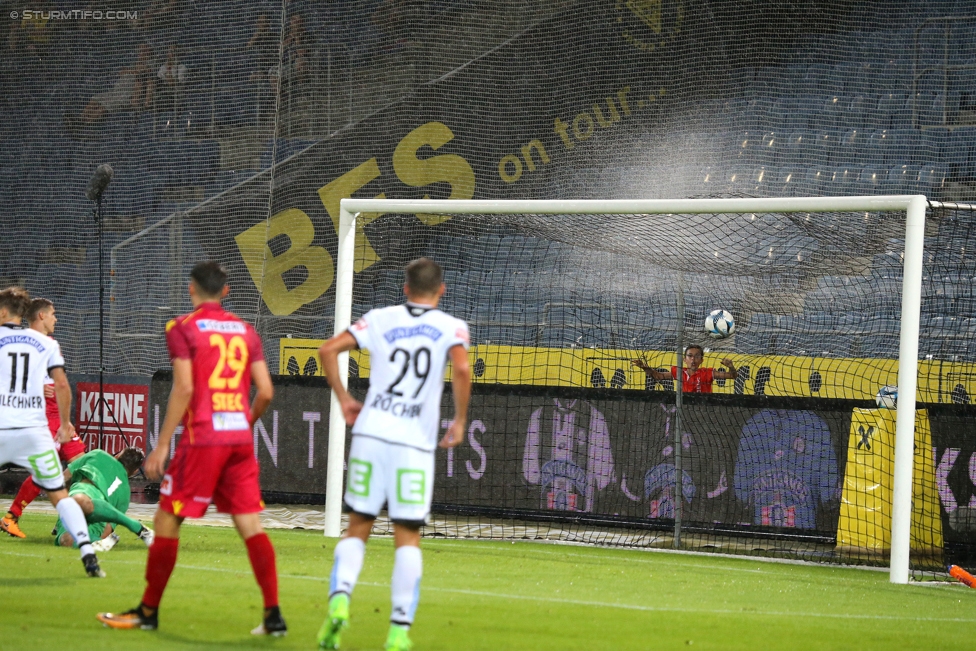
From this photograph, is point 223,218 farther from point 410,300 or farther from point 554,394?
point 410,300

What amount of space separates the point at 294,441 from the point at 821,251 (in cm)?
690

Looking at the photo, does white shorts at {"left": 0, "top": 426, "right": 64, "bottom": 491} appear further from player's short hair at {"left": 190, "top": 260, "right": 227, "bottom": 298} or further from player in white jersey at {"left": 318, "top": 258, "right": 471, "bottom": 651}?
player in white jersey at {"left": 318, "top": 258, "right": 471, "bottom": 651}

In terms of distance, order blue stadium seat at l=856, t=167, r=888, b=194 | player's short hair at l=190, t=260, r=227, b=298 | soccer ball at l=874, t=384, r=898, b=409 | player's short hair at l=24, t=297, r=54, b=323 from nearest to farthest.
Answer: player's short hair at l=190, t=260, r=227, b=298 → player's short hair at l=24, t=297, r=54, b=323 → soccer ball at l=874, t=384, r=898, b=409 → blue stadium seat at l=856, t=167, r=888, b=194

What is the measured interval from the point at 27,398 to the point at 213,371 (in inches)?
113

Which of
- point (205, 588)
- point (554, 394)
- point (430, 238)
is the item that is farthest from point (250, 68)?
point (205, 588)

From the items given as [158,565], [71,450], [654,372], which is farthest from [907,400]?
[71,450]

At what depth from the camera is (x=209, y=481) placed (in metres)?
5.96

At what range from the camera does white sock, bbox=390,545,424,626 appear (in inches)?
215

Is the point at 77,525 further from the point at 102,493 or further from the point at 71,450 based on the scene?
the point at 71,450

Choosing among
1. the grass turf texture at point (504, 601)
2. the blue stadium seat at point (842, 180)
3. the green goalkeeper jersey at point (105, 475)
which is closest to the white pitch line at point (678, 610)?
the grass turf texture at point (504, 601)

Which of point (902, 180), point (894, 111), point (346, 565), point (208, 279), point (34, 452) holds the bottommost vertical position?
point (346, 565)

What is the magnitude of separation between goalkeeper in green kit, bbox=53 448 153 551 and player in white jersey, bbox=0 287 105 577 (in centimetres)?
70

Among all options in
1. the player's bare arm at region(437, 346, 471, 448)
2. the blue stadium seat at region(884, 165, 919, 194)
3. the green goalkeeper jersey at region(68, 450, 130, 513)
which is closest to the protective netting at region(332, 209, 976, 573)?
the blue stadium seat at region(884, 165, 919, 194)

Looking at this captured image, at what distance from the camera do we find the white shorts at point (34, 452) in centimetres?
813
